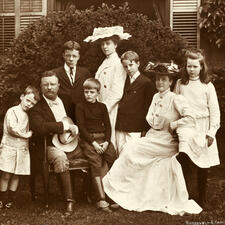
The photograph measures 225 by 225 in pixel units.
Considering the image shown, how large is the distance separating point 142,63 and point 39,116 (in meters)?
1.88

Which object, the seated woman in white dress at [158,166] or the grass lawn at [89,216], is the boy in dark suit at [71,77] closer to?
the seated woman in white dress at [158,166]

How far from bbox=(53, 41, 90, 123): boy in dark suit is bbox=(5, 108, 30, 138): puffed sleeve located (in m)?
0.69

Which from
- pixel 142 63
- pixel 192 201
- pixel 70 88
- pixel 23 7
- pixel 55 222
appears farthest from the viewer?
pixel 23 7

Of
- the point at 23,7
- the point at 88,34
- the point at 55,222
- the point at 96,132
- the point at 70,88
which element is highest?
the point at 23,7

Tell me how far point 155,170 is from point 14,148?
1.55 meters

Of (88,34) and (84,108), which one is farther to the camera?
(88,34)

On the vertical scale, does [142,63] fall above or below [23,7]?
below

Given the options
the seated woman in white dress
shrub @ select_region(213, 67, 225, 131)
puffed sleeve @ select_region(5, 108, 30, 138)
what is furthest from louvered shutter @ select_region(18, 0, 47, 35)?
the seated woman in white dress

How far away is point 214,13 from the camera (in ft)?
27.0

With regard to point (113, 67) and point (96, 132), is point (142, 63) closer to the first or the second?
point (113, 67)

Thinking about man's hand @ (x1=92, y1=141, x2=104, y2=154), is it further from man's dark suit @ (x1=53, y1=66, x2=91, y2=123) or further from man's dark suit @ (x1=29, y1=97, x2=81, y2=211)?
man's dark suit @ (x1=53, y1=66, x2=91, y2=123)

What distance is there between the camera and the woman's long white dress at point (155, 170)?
568cm

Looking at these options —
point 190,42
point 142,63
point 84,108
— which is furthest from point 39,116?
point 190,42

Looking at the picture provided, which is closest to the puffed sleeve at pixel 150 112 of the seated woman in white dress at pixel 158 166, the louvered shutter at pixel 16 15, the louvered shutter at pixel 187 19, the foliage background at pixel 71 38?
the seated woman in white dress at pixel 158 166
